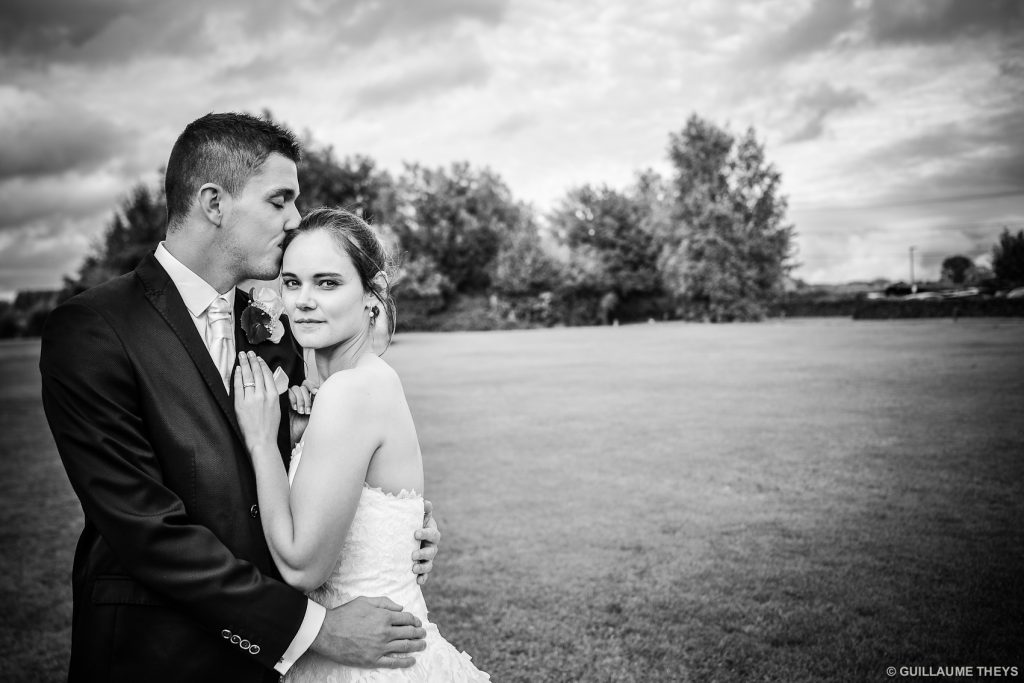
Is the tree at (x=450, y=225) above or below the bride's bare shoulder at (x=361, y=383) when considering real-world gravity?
above

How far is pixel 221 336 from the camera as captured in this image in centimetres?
225

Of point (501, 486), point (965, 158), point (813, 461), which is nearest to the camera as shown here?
point (501, 486)

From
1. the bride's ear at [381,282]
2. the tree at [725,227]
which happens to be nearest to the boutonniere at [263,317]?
the bride's ear at [381,282]

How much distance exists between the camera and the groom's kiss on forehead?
2271mm

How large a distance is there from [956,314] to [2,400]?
49.2m

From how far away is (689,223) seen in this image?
56.9 m

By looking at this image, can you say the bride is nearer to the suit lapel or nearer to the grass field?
the suit lapel

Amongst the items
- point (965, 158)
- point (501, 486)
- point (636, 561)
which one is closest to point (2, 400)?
point (501, 486)

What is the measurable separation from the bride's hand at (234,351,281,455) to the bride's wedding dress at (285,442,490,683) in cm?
21

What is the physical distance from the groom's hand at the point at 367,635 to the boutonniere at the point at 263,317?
99 cm

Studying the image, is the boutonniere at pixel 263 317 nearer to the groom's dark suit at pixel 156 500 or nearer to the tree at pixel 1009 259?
the groom's dark suit at pixel 156 500

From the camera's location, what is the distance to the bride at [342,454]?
2023 mm

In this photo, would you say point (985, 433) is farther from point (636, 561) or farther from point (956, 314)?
point (956, 314)

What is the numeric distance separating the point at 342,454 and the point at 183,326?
65cm
